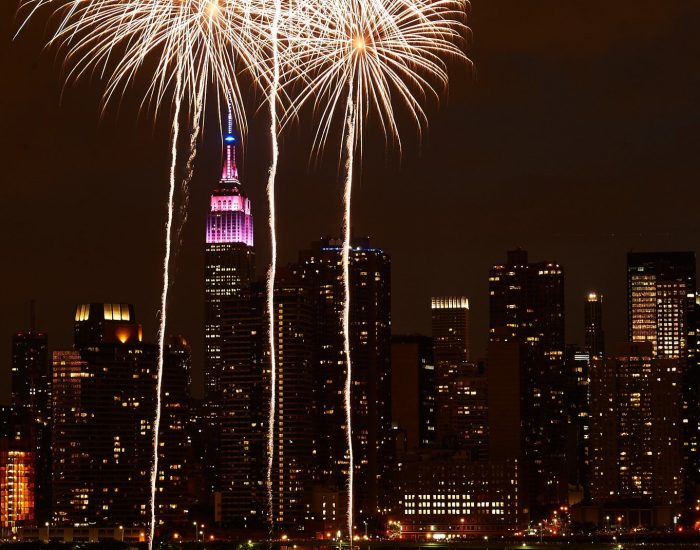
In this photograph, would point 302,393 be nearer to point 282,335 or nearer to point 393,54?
point 282,335

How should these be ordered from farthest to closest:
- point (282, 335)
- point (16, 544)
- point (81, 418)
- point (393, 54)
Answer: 1. point (81, 418)
2. point (282, 335)
3. point (16, 544)
4. point (393, 54)

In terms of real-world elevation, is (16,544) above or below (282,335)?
below

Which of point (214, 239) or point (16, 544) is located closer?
point (16, 544)

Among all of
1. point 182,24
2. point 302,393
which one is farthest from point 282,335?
point 182,24
